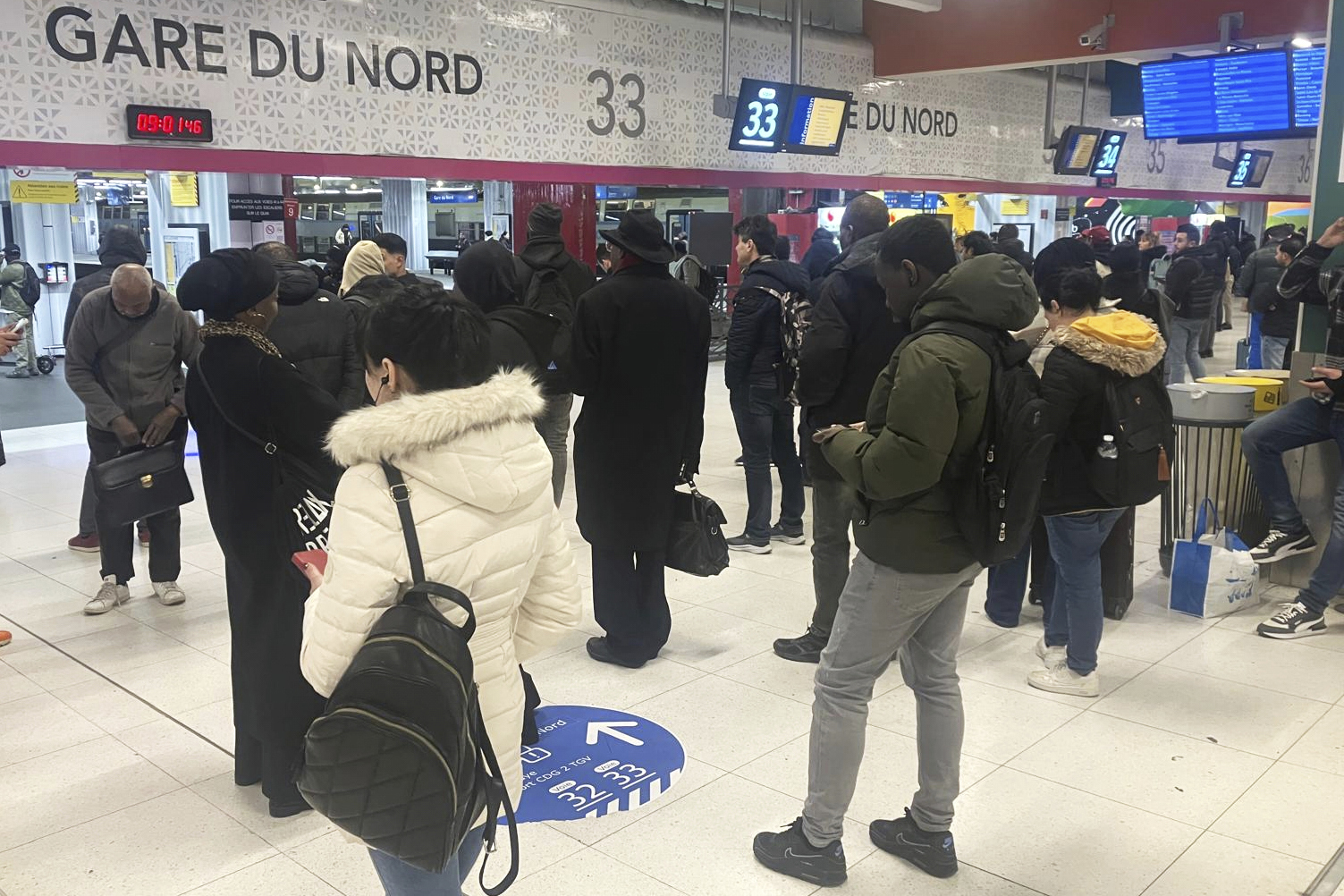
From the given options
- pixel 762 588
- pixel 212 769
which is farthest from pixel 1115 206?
pixel 212 769

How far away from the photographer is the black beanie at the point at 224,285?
2803 millimetres

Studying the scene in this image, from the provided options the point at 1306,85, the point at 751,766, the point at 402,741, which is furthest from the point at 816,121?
the point at 402,741

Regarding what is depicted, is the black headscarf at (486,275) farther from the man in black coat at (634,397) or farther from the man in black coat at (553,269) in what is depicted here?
the man in black coat at (553,269)

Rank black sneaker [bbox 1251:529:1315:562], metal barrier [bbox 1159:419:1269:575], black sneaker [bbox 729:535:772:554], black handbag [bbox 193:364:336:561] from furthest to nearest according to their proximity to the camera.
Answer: black sneaker [bbox 729:535:772:554]
metal barrier [bbox 1159:419:1269:575]
black sneaker [bbox 1251:529:1315:562]
black handbag [bbox 193:364:336:561]

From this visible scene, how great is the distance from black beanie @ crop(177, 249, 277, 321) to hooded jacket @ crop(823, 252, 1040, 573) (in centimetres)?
157

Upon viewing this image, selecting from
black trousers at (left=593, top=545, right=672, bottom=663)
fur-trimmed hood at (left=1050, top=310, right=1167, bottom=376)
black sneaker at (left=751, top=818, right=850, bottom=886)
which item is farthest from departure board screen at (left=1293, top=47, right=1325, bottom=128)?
black sneaker at (left=751, top=818, right=850, bottom=886)

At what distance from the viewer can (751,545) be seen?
Result: 227 inches

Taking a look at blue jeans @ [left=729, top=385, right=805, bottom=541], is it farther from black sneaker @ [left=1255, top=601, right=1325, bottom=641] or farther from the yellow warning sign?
the yellow warning sign

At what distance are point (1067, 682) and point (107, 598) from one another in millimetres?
3975

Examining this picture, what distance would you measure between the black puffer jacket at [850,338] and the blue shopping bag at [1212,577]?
1.93 meters

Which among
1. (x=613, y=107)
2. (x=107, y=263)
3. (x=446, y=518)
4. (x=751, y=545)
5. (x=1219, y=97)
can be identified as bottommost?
(x=751, y=545)

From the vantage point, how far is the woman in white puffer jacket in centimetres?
164

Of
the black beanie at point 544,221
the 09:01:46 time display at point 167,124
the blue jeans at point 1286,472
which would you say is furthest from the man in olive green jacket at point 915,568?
the 09:01:46 time display at point 167,124

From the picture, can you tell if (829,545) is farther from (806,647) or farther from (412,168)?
(412,168)
